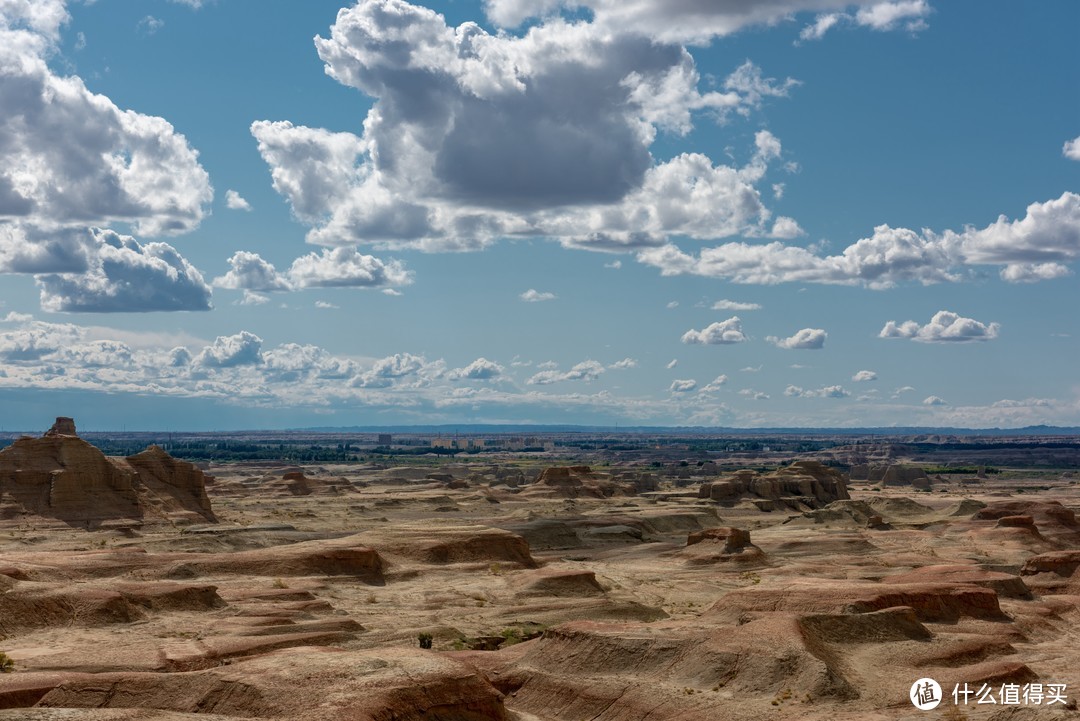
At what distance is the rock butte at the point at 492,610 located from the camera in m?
32.5

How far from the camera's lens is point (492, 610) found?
184 feet

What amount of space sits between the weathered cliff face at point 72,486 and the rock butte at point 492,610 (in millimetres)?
169

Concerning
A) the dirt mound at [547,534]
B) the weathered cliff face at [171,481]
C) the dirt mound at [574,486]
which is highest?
the weathered cliff face at [171,481]

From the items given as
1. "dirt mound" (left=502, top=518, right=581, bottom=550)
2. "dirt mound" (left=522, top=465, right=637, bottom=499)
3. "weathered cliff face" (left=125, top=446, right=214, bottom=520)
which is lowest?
"dirt mound" (left=502, top=518, right=581, bottom=550)

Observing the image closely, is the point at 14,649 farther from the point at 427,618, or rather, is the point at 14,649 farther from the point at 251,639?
the point at 427,618

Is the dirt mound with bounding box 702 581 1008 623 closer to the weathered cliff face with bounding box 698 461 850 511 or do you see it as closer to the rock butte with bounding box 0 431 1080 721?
the rock butte with bounding box 0 431 1080 721

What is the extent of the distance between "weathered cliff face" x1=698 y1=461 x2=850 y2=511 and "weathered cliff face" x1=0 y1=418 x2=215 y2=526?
62085 millimetres

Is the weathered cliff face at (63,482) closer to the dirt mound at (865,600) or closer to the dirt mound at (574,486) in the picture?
the dirt mound at (865,600)

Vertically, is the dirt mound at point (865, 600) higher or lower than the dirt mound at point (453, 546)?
higher

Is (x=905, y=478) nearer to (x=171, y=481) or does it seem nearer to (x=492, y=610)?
(x=171, y=481)

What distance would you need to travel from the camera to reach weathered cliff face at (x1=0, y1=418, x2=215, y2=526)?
282ft

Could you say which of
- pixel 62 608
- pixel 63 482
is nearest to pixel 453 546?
pixel 62 608

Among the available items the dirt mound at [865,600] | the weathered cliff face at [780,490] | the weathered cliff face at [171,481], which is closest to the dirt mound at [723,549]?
the dirt mound at [865,600]

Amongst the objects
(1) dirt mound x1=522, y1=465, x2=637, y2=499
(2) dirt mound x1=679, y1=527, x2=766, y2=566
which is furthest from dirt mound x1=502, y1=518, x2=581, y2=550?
(1) dirt mound x1=522, y1=465, x2=637, y2=499
